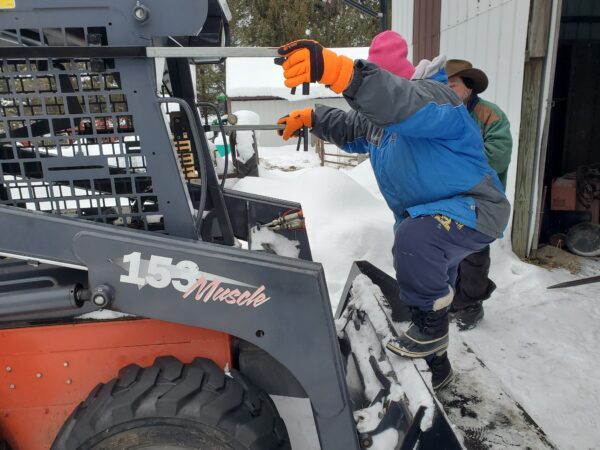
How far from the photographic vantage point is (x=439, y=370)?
2.48 meters

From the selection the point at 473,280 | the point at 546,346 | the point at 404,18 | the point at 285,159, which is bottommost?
the point at 285,159

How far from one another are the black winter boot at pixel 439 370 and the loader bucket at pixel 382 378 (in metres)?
0.25

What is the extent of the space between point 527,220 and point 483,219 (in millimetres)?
3054

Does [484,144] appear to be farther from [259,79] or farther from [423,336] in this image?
[259,79]

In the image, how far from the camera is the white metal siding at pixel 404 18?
820 centimetres

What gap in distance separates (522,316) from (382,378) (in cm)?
233

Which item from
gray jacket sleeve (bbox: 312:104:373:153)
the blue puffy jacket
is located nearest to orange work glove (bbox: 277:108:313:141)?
gray jacket sleeve (bbox: 312:104:373:153)

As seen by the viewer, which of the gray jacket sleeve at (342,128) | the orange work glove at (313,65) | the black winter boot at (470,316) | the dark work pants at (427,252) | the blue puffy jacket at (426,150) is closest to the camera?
the orange work glove at (313,65)

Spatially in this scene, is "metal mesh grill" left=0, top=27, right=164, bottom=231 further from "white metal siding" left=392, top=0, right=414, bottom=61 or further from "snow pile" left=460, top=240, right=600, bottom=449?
"white metal siding" left=392, top=0, right=414, bottom=61

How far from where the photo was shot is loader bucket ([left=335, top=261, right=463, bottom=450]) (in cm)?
159

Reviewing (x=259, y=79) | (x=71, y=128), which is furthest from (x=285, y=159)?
(x=71, y=128)

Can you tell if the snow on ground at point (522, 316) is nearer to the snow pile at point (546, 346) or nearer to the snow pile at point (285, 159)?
the snow pile at point (546, 346)

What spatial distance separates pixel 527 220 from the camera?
4.77 metres

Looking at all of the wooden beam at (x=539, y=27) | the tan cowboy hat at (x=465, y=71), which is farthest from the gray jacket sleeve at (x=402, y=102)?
the wooden beam at (x=539, y=27)
